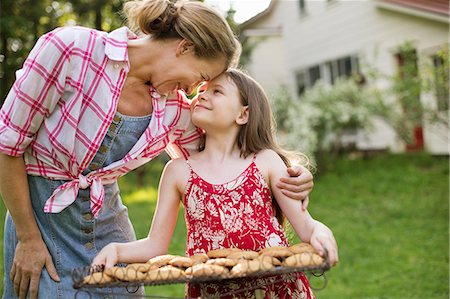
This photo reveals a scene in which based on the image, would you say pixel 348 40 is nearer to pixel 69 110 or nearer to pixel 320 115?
pixel 320 115

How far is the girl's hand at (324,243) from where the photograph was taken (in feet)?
7.48

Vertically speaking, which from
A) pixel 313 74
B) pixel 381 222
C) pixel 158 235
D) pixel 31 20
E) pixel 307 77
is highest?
pixel 158 235

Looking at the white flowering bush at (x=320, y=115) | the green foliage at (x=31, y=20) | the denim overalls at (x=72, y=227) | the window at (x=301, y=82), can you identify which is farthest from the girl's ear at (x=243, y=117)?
the window at (x=301, y=82)

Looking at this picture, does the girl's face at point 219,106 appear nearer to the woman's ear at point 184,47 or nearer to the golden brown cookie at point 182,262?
the woman's ear at point 184,47

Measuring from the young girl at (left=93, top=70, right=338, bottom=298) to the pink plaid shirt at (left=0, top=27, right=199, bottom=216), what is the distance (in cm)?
22

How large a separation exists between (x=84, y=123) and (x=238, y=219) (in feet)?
2.40

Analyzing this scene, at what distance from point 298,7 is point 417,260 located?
44.9ft

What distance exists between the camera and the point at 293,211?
2701 mm

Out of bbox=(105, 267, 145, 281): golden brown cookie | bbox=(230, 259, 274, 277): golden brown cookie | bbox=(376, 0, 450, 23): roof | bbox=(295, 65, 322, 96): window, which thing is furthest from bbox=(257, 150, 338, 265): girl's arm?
bbox=(295, 65, 322, 96): window

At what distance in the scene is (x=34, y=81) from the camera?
2.42 meters

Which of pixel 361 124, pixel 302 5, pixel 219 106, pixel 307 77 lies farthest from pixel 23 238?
pixel 302 5

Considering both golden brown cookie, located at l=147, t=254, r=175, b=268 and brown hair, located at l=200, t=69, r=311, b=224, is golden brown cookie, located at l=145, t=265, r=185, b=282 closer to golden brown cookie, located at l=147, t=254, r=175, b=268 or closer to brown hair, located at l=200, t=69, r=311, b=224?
golden brown cookie, located at l=147, t=254, r=175, b=268

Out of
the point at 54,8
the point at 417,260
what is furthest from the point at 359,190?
the point at 54,8

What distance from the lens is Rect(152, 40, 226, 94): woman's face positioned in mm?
2660
